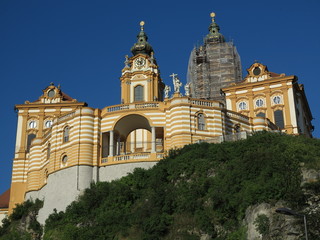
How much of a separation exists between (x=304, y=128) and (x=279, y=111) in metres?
5.44

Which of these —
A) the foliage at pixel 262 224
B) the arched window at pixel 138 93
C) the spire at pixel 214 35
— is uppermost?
the spire at pixel 214 35

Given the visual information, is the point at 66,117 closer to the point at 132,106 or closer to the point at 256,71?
the point at 132,106

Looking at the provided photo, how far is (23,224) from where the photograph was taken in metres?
54.0

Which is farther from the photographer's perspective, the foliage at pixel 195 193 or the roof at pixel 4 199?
the roof at pixel 4 199

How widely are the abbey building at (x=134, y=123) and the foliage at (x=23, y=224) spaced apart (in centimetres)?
112

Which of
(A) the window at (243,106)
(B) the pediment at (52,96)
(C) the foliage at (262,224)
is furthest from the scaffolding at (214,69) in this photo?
(C) the foliage at (262,224)

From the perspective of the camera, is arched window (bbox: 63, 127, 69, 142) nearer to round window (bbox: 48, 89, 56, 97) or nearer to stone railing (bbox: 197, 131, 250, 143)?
stone railing (bbox: 197, 131, 250, 143)

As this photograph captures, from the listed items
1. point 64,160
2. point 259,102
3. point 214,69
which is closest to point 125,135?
point 64,160

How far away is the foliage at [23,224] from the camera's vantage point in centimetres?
5112

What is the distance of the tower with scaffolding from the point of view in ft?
259

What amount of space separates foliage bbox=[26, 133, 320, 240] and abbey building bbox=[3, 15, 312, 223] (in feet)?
10.6

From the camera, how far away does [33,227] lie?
171 feet

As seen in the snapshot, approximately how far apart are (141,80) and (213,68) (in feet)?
48.0

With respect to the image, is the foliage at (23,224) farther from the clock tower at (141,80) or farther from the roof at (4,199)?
the clock tower at (141,80)
